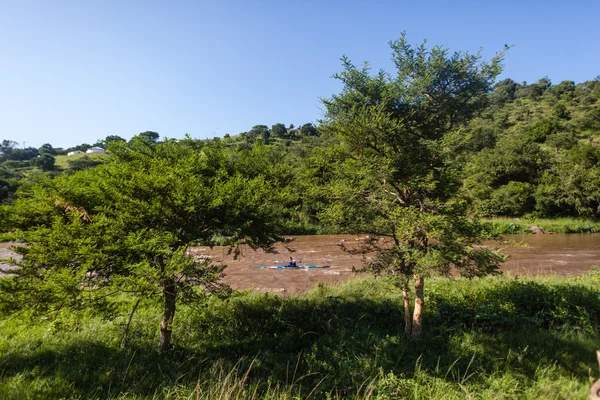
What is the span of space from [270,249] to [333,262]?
1137 centimetres

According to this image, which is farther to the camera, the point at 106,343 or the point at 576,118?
the point at 576,118

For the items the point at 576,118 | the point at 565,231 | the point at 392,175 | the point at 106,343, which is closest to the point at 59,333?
the point at 106,343

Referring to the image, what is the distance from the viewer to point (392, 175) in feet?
19.3

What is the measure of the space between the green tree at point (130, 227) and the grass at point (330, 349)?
3.90 feet

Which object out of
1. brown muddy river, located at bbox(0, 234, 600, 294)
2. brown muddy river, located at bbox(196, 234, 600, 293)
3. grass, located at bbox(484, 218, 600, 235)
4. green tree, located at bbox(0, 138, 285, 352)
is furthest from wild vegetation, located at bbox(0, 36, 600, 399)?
grass, located at bbox(484, 218, 600, 235)

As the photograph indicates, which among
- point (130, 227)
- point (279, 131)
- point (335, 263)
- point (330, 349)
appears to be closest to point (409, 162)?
point (330, 349)

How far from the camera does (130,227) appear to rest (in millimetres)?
5168

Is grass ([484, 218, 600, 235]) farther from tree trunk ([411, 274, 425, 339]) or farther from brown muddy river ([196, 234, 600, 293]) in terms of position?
tree trunk ([411, 274, 425, 339])

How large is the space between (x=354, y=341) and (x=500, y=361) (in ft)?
9.32

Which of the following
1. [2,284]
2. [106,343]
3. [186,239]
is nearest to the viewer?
[2,284]

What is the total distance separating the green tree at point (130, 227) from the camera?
15.2 ft

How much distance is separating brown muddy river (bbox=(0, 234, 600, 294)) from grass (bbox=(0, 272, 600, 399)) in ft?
8.14

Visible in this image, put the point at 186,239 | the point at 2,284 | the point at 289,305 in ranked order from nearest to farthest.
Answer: the point at 2,284 < the point at 186,239 < the point at 289,305

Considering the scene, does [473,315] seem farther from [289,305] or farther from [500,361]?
[289,305]
